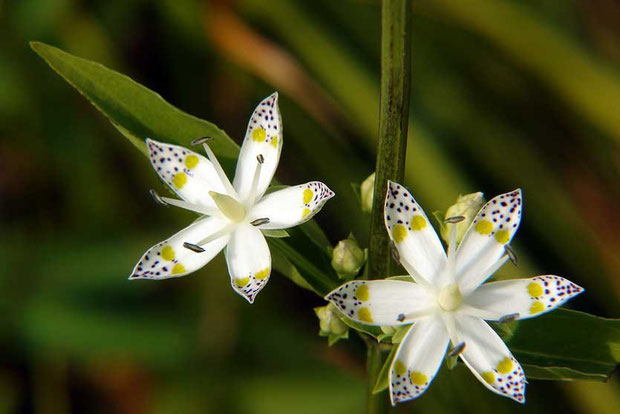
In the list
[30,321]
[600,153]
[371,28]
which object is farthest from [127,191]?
[600,153]

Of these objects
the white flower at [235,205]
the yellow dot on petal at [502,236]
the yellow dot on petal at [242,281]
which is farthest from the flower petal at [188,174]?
the yellow dot on petal at [502,236]

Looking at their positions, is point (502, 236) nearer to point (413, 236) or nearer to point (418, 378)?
point (413, 236)

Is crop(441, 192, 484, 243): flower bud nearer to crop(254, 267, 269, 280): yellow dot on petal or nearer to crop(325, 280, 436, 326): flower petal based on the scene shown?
crop(325, 280, 436, 326): flower petal

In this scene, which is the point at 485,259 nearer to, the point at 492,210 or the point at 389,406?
the point at 492,210

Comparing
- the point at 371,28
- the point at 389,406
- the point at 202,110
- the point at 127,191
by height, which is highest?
the point at 371,28

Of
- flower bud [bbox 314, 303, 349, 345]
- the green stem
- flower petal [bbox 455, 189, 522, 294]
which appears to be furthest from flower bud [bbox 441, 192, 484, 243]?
flower bud [bbox 314, 303, 349, 345]

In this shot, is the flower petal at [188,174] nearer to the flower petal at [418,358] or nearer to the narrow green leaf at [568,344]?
the flower petal at [418,358]

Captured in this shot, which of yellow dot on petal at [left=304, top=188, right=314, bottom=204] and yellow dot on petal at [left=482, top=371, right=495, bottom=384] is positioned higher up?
yellow dot on petal at [left=304, top=188, right=314, bottom=204]
